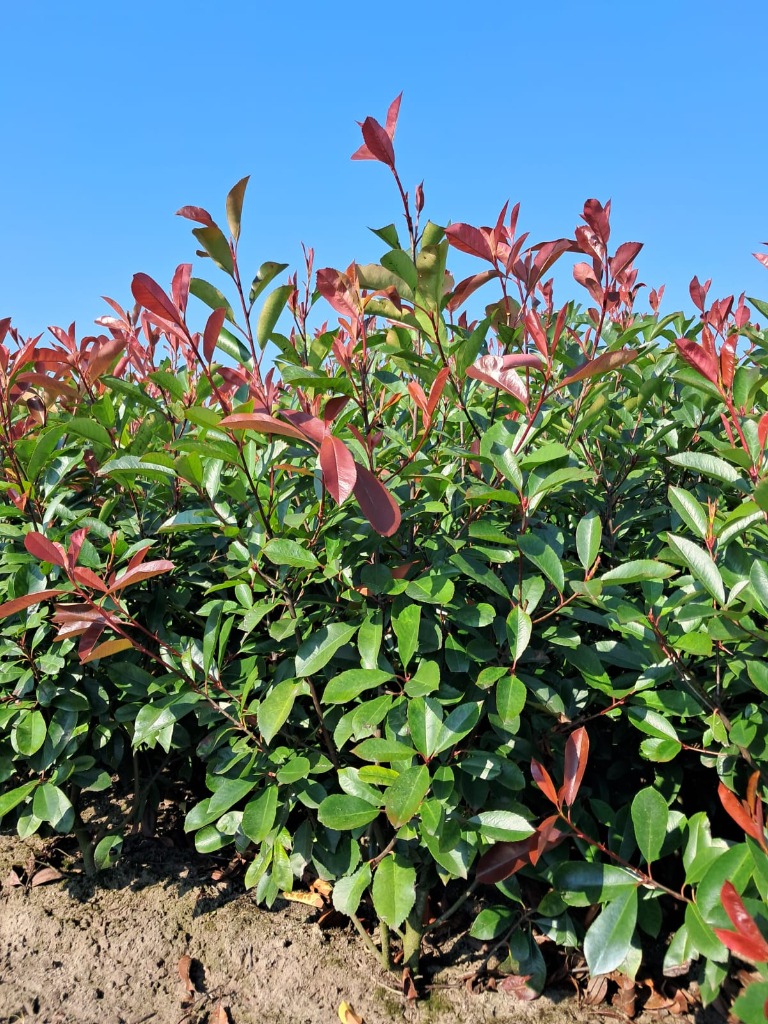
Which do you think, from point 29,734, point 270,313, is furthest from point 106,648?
point 270,313

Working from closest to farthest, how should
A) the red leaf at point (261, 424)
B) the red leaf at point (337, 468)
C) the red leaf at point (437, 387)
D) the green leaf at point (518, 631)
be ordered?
1. the red leaf at point (337, 468)
2. the red leaf at point (261, 424)
3. the red leaf at point (437, 387)
4. the green leaf at point (518, 631)

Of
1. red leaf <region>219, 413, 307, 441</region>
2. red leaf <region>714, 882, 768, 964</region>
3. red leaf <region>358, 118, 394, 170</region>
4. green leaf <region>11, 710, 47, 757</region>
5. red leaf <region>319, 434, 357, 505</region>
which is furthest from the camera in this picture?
green leaf <region>11, 710, 47, 757</region>

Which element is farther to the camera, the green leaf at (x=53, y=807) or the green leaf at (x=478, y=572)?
the green leaf at (x=53, y=807)

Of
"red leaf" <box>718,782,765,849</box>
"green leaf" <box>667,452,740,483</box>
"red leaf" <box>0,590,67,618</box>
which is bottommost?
"red leaf" <box>718,782,765,849</box>

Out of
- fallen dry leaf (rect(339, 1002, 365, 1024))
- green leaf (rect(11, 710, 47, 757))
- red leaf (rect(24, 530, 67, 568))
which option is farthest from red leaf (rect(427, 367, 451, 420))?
fallen dry leaf (rect(339, 1002, 365, 1024))

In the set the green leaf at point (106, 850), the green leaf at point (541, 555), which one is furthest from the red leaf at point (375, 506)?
the green leaf at point (106, 850)

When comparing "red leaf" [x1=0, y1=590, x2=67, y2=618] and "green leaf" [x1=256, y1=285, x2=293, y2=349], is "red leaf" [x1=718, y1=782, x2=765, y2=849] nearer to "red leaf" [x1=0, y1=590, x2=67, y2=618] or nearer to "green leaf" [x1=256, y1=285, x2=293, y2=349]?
"green leaf" [x1=256, y1=285, x2=293, y2=349]

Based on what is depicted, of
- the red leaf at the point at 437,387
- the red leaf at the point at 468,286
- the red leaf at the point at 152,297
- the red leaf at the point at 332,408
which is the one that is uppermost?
the red leaf at the point at 468,286

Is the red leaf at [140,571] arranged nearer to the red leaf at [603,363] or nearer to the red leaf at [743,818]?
the red leaf at [603,363]

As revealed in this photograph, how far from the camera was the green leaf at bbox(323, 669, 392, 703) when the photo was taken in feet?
5.40

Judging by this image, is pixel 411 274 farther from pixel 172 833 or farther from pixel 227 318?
pixel 172 833

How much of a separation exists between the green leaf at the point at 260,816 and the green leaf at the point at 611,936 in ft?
2.56

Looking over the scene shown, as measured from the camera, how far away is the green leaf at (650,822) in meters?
1.58

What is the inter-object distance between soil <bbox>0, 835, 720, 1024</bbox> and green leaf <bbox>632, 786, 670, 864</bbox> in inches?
24.8
